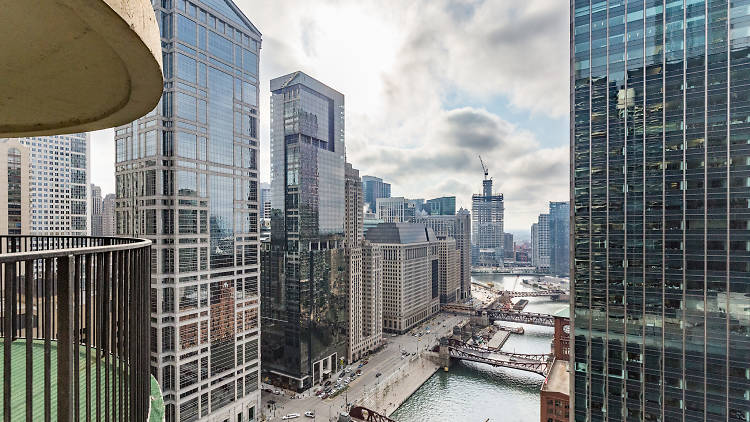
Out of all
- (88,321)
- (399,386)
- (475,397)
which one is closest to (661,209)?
(88,321)

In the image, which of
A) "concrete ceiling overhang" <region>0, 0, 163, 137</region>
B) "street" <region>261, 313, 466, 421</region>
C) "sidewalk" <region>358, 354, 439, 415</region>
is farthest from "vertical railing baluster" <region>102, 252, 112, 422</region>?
"sidewalk" <region>358, 354, 439, 415</region>

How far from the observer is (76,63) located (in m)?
3.88

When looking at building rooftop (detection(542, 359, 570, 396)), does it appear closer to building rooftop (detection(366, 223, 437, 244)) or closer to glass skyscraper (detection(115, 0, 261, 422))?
glass skyscraper (detection(115, 0, 261, 422))

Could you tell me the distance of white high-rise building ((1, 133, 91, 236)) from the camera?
7281cm

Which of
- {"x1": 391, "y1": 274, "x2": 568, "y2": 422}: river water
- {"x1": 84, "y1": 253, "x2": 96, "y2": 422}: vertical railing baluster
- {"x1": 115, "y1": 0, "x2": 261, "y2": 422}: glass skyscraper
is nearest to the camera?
{"x1": 84, "y1": 253, "x2": 96, "y2": 422}: vertical railing baluster

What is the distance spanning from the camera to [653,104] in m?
30.3

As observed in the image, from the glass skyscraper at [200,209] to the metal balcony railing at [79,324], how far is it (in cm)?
3657

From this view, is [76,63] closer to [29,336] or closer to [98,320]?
[29,336]

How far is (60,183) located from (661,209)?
101046 mm

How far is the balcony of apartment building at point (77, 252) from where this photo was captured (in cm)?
303

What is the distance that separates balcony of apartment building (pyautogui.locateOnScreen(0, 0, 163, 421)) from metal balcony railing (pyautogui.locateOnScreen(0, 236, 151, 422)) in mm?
14

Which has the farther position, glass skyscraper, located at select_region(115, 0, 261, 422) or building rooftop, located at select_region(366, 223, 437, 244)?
building rooftop, located at select_region(366, 223, 437, 244)

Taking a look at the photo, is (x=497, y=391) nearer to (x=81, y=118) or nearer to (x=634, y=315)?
(x=634, y=315)

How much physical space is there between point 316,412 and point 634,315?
41.5 meters
